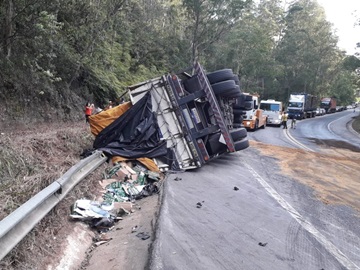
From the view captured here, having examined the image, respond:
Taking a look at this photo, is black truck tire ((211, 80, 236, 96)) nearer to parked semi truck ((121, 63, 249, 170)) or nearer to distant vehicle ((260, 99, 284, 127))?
parked semi truck ((121, 63, 249, 170))

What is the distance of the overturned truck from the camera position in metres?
8.74

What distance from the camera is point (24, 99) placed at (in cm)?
1365

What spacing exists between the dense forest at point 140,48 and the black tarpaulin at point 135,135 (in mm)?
4367

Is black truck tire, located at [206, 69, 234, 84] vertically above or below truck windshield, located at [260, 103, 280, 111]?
above

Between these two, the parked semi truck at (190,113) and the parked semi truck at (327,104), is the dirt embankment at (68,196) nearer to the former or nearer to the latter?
the parked semi truck at (190,113)

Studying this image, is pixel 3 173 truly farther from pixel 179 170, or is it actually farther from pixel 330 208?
pixel 330 208

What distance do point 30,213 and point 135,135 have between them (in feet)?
17.5

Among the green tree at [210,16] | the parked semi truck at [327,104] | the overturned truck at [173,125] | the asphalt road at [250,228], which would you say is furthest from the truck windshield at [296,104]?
the asphalt road at [250,228]

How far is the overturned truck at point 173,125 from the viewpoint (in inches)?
344

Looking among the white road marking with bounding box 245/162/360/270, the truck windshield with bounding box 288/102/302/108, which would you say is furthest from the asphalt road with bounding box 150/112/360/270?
the truck windshield with bounding box 288/102/302/108

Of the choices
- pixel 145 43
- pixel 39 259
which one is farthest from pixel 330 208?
pixel 145 43

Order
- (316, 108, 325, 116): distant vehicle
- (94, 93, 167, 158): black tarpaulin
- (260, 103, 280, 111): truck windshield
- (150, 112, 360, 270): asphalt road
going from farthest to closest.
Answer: (316, 108, 325, 116): distant vehicle → (260, 103, 280, 111): truck windshield → (94, 93, 167, 158): black tarpaulin → (150, 112, 360, 270): asphalt road

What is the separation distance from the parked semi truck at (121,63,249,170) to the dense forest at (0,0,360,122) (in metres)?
4.52

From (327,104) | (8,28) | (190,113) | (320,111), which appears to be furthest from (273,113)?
(327,104)
